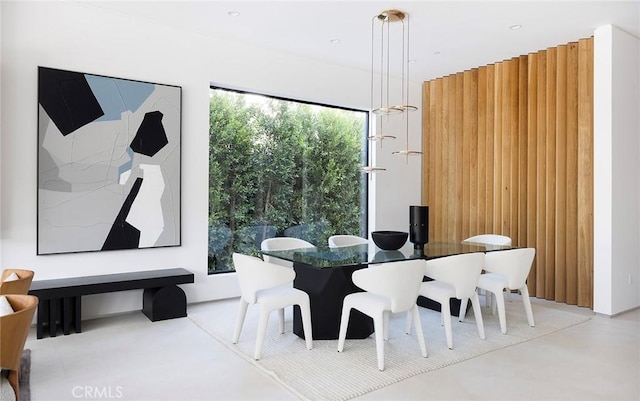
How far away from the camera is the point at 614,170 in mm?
4500

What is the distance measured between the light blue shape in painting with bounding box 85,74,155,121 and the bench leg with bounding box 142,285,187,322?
176 cm

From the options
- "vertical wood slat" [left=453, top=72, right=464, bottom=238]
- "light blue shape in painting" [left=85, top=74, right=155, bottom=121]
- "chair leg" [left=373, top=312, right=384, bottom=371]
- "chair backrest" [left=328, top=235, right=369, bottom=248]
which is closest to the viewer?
"chair leg" [left=373, top=312, right=384, bottom=371]

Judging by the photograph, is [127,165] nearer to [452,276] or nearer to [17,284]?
[17,284]

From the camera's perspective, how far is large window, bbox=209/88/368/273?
5.16 m

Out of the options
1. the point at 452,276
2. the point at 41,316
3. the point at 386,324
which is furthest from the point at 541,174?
the point at 41,316

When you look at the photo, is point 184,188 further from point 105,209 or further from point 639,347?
point 639,347

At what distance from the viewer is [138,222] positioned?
14.4ft

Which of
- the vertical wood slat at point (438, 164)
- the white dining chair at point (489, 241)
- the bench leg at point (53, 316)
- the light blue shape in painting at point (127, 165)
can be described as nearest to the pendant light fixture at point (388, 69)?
the vertical wood slat at point (438, 164)

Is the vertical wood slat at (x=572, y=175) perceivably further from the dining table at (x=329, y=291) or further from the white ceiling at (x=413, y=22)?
the dining table at (x=329, y=291)

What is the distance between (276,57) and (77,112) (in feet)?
7.82

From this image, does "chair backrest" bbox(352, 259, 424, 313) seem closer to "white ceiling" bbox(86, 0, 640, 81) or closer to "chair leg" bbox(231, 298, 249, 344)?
"chair leg" bbox(231, 298, 249, 344)

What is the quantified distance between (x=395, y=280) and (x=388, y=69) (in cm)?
392

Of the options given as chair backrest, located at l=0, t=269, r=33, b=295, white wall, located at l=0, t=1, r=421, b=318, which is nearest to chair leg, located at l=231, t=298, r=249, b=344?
white wall, located at l=0, t=1, r=421, b=318

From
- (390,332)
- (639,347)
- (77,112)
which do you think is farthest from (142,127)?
(639,347)
